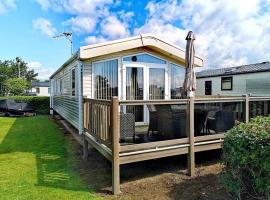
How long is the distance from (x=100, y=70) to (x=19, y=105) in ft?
44.6

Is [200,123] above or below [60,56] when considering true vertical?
below

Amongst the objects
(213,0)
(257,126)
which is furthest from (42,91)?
(257,126)

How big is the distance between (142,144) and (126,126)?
835 millimetres

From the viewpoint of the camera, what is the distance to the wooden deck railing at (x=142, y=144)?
4.29 metres

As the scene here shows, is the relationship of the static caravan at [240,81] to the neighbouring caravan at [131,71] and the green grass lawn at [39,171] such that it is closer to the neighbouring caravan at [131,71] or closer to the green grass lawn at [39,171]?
the neighbouring caravan at [131,71]

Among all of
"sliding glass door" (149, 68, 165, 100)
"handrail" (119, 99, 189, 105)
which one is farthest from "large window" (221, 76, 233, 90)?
"handrail" (119, 99, 189, 105)

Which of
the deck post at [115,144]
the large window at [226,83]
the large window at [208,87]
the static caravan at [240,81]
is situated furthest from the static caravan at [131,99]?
the large window at [208,87]

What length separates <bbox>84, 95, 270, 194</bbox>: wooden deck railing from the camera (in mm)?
4289

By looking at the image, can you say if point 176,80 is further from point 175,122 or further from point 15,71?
point 15,71

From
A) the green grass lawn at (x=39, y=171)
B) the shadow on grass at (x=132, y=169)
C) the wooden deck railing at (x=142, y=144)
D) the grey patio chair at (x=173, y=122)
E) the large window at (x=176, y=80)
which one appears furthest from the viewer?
the large window at (x=176, y=80)

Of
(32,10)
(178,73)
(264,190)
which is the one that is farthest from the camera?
(32,10)

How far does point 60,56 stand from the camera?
26.2 metres

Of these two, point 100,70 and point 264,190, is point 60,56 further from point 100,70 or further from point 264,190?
point 264,190

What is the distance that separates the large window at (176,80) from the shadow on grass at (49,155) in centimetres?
427
